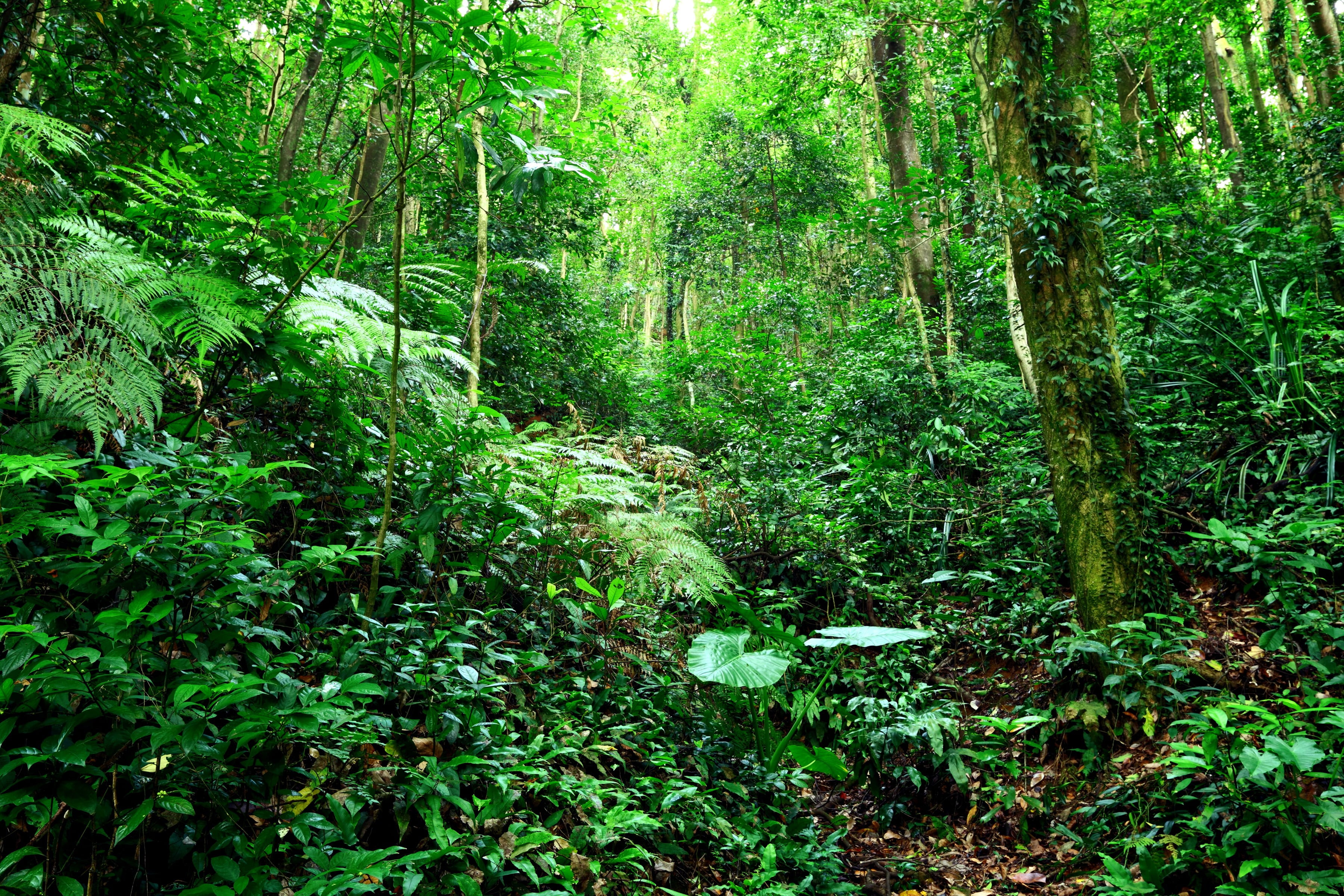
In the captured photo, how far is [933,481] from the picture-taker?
6.23 meters

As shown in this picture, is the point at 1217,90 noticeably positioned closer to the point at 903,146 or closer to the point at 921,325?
the point at 903,146

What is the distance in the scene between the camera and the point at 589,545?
3.66 meters

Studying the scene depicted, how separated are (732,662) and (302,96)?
741 cm

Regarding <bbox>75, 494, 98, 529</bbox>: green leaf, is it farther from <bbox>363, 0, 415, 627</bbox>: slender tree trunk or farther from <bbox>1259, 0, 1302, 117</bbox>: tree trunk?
<bbox>1259, 0, 1302, 117</bbox>: tree trunk

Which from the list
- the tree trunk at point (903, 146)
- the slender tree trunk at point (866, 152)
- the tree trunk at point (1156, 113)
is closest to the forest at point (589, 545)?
the tree trunk at point (903, 146)

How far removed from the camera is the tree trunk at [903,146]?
9578 millimetres

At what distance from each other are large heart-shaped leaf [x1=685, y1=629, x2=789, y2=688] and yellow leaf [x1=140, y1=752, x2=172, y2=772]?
1.76 metres

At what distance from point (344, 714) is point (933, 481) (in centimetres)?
543

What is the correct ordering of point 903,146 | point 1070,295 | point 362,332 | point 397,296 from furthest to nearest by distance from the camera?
point 903,146, point 1070,295, point 362,332, point 397,296

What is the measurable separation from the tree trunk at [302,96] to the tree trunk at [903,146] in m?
6.51

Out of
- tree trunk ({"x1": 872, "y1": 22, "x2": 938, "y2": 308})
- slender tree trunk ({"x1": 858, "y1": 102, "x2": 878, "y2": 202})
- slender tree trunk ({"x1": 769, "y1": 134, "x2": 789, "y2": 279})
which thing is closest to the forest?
tree trunk ({"x1": 872, "y1": 22, "x2": 938, "y2": 308})

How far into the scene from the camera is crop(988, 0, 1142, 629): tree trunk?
3.87 metres

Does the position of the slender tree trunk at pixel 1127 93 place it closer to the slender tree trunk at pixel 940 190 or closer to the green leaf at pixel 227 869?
the slender tree trunk at pixel 940 190

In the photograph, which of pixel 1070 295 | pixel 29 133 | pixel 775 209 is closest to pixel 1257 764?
pixel 1070 295
